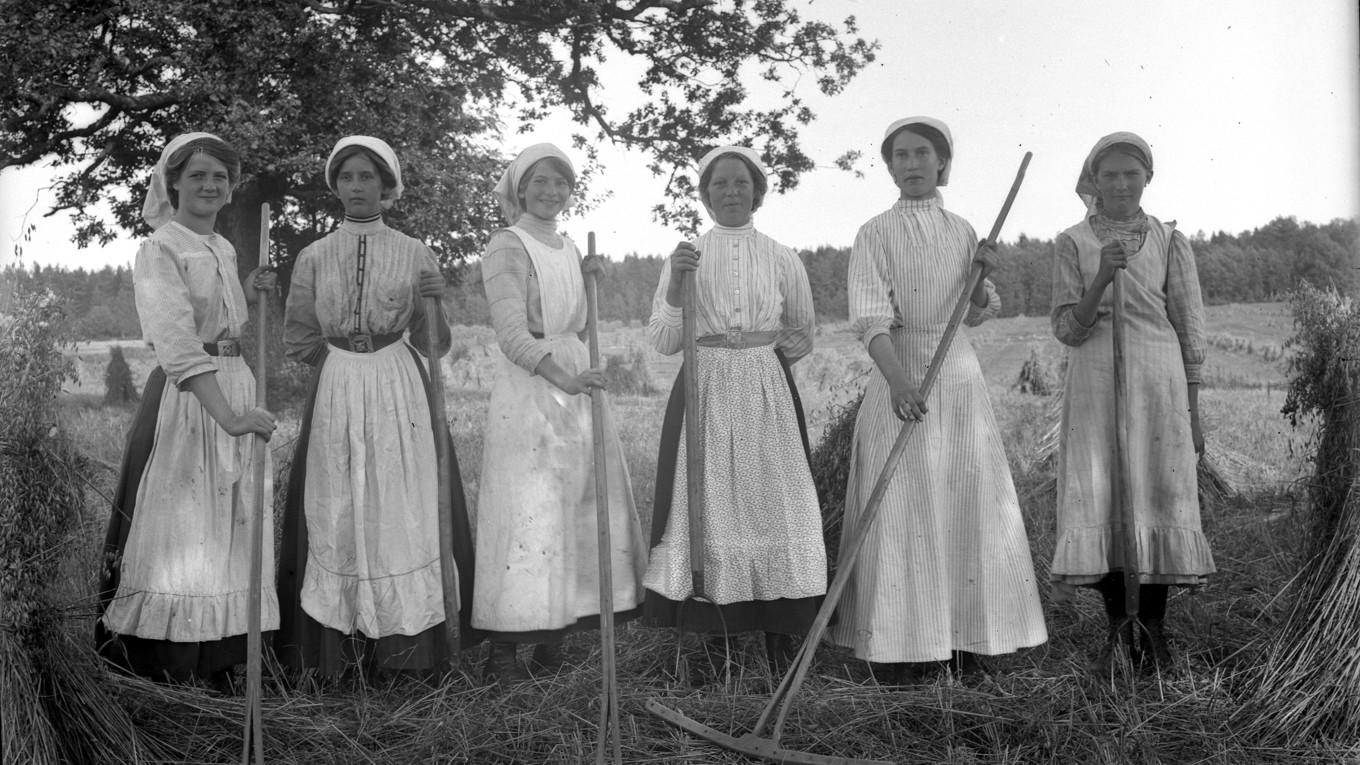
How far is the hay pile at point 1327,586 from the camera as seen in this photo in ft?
10.4

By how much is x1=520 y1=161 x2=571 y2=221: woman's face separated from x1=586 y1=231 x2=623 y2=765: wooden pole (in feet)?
1.41

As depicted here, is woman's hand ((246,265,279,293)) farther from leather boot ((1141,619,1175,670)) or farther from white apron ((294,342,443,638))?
leather boot ((1141,619,1175,670))

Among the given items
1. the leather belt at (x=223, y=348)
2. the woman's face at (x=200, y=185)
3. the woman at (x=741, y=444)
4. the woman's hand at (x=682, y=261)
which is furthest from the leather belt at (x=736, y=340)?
the woman's face at (x=200, y=185)

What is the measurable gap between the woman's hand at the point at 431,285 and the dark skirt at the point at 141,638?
94cm

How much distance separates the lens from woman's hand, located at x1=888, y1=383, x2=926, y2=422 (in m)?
3.46

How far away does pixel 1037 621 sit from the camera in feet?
12.0

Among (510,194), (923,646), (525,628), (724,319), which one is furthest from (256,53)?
(923,646)

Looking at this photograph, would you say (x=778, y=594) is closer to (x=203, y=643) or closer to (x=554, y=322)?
(x=554, y=322)

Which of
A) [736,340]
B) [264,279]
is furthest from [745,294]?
[264,279]

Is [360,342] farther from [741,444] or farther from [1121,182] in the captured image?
[1121,182]

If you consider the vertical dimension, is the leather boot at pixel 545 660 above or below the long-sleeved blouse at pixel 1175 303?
below

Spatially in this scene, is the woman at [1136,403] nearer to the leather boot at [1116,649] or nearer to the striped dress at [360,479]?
the leather boot at [1116,649]

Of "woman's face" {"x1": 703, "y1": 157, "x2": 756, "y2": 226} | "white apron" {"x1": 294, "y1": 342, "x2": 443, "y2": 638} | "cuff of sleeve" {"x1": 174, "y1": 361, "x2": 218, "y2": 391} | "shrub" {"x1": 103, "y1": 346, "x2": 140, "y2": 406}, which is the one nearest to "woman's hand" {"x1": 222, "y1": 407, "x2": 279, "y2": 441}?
"cuff of sleeve" {"x1": 174, "y1": 361, "x2": 218, "y2": 391}

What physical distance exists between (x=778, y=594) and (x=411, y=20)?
3.37m
